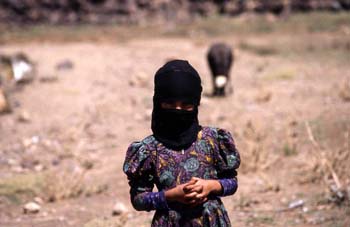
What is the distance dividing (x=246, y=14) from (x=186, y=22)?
2.12 meters

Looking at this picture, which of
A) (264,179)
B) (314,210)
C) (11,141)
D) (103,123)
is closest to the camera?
(314,210)

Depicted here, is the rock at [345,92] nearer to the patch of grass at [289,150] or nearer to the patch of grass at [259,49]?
the patch of grass at [289,150]

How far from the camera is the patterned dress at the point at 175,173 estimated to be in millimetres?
3258

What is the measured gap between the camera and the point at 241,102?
1015 cm

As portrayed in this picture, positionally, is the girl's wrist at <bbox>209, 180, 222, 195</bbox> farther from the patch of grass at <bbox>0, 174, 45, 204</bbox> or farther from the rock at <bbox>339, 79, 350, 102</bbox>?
the rock at <bbox>339, 79, 350, 102</bbox>

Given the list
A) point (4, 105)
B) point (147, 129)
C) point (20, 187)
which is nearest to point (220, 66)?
point (147, 129)

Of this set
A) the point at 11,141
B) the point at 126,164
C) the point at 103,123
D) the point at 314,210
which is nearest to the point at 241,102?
the point at 103,123

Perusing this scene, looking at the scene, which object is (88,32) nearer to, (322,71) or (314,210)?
(322,71)

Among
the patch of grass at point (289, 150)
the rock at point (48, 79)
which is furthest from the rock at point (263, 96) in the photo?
the rock at point (48, 79)

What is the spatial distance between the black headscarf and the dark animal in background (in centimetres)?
718

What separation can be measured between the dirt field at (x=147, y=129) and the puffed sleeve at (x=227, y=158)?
209 cm

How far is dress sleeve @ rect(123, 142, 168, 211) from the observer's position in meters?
3.21

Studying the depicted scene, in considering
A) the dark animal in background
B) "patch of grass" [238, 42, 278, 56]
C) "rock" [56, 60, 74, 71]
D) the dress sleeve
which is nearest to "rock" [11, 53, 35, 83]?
"rock" [56, 60, 74, 71]

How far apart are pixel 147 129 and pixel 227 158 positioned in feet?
17.7
